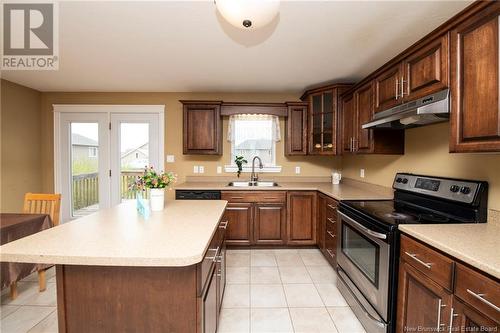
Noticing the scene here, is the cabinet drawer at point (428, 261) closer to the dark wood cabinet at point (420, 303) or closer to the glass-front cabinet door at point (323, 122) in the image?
the dark wood cabinet at point (420, 303)

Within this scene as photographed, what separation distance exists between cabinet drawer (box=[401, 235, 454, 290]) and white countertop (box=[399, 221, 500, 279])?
44 mm

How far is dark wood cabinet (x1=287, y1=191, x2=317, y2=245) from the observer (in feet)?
10.6

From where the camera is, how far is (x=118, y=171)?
388cm

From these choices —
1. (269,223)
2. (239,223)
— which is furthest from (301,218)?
(239,223)

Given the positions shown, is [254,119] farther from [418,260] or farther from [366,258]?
[418,260]

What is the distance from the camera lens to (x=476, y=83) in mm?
1262

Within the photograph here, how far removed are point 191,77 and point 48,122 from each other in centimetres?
267

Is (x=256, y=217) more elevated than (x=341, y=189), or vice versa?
(x=341, y=189)

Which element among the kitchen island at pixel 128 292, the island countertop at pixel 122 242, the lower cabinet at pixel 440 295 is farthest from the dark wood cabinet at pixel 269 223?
the kitchen island at pixel 128 292

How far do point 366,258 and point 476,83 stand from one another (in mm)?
1314

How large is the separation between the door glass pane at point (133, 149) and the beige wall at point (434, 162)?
340 cm

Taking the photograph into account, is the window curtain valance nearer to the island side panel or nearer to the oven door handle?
the oven door handle

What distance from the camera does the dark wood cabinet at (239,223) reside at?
3199 mm

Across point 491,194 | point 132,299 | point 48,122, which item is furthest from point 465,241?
point 48,122
